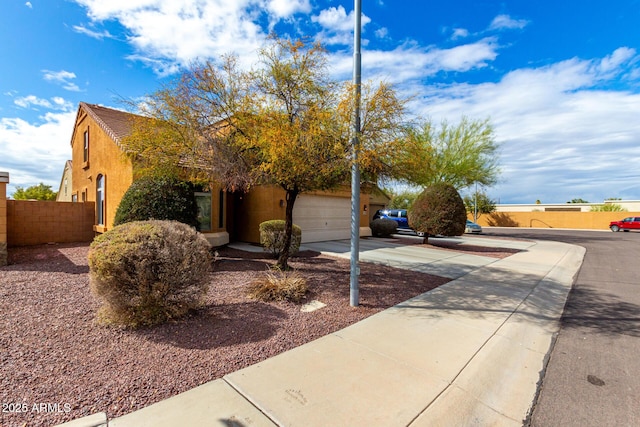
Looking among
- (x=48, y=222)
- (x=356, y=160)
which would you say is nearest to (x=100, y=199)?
(x=48, y=222)

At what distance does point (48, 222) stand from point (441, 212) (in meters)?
17.0

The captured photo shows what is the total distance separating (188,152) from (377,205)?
65.5ft

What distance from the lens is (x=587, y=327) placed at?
510 centimetres

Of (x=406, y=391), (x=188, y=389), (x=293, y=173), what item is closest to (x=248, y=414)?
(x=188, y=389)

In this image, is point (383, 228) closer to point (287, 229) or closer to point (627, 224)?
point (287, 229)

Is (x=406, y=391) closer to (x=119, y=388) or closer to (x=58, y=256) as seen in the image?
(x=119, y=388)

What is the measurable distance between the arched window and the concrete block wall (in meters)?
0.46

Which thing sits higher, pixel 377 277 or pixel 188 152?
pixel 188 152

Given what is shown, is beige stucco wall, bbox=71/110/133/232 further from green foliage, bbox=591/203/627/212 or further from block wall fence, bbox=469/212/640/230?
green foliage, bbox=591/203/627/212

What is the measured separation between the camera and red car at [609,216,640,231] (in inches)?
1210

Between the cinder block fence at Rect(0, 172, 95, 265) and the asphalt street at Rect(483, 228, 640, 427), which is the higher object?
the cinder block fence at Rect(0, 172, 95, 265)

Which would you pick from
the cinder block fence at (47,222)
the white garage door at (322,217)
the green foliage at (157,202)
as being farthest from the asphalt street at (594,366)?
the cinder block fence at (47,222)

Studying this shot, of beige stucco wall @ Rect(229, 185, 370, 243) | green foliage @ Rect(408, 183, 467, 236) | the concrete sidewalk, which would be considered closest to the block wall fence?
green foliage @ Rect(408, 183, 467, 236)

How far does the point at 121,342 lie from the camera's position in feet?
12.3
